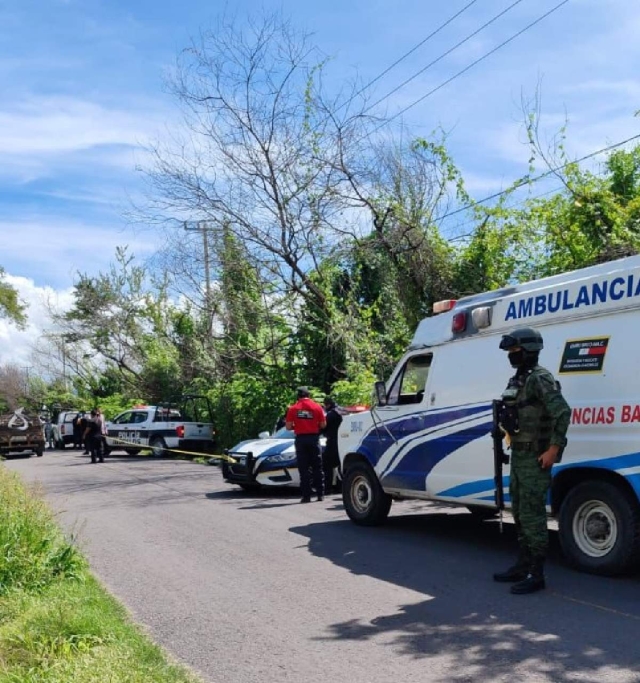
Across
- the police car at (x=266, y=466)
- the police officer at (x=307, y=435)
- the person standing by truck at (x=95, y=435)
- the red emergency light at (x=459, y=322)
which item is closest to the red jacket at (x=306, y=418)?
the police officer at (x=307, y=435)

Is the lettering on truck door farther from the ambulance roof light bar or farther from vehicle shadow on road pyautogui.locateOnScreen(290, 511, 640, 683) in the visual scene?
vehicle shadow on road pyautogui.locateOnScreen(290, 511, 640, 683)

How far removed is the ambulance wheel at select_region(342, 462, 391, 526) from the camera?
9.65 meters

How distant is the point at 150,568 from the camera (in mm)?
7742

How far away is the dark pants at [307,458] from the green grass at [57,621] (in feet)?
16.7

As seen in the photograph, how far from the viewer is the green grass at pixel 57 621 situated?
4207 mm

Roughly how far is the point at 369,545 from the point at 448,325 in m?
2.55

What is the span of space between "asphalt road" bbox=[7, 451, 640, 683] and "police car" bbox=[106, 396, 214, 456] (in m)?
15.0

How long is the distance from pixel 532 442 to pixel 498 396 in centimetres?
149

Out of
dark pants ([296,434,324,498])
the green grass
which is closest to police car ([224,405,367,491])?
dark pants ([296,434,324,498])

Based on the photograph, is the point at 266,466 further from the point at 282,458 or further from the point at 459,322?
the point at 459,322

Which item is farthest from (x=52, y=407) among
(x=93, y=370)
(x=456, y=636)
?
(x=456, y=636)

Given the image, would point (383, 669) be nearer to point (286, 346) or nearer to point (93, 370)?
point (286, 346)

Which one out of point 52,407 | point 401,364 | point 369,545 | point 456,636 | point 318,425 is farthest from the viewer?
point 52,407

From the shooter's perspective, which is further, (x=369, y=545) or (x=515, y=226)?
(x=515, y=226)
